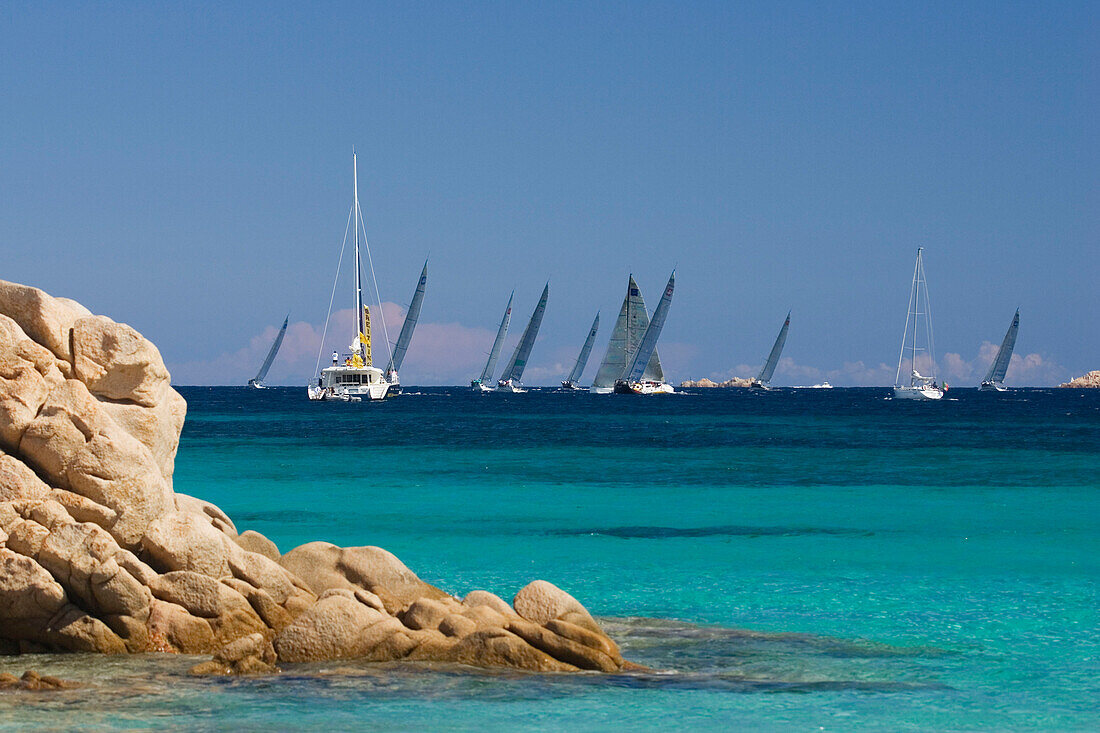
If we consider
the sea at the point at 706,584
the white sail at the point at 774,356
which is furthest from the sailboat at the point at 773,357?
the sea at the point at 706,584

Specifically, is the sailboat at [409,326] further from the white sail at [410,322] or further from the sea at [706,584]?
the sea at [706,584]

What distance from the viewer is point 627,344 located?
119 m

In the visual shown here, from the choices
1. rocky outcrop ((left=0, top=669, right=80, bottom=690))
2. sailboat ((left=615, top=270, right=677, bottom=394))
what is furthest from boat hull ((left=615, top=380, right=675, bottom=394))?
rocky outcrop ((left=0, top=669, right=80, bottom=690))

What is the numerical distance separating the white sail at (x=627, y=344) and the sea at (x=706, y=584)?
64.7 m

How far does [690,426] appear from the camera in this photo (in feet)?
246

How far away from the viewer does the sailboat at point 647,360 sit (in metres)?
110

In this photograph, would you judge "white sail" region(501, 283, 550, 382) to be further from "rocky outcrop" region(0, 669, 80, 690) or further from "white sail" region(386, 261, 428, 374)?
"rocky outcrop" region(0, 669, 80, 690)

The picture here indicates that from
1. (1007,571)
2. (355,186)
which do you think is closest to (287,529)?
(1007,571)

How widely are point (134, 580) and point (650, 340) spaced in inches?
4155

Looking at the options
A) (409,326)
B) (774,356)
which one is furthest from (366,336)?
(774,356)

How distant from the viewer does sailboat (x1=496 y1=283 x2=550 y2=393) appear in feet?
460

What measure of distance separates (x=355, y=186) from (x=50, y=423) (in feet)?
283

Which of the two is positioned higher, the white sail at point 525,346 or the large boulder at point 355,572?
the white sail at point 525,346

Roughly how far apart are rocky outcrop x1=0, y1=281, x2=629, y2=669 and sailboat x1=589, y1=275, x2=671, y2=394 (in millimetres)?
98568
